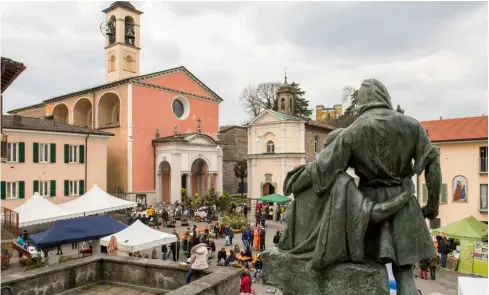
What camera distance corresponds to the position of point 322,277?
3775 millimetres

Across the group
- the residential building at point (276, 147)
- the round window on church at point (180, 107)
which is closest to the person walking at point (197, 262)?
the residential building at point (276, 147)

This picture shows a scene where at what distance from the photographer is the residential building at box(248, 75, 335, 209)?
31688 millimetres

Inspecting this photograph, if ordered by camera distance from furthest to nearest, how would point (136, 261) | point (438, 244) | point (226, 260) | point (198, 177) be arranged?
1. point (198, 177)
2. point (438, 244)
3. point (226, 260)
4. point (136, 261)

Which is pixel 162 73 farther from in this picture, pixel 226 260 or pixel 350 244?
pixel 350 244

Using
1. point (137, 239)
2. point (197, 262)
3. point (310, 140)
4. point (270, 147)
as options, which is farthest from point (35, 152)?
point (197, 262)

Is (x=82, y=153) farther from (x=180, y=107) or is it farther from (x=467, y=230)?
(x=467, y=230)

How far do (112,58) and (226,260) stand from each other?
3273 centimetres

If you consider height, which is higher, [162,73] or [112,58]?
[112,58]

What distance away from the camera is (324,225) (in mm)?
3674

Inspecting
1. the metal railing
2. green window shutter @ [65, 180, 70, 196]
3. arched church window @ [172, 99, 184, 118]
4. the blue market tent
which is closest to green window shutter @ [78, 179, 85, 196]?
green window shutter @ [65, 180, 70, 196]

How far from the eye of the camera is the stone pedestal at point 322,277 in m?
3.58

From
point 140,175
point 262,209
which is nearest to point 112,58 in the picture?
point 140,175

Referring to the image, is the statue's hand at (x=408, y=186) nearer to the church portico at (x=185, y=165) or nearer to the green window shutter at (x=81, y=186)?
the green window shutter at (x=81, y=186)

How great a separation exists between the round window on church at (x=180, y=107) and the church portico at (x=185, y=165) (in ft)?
14.4
